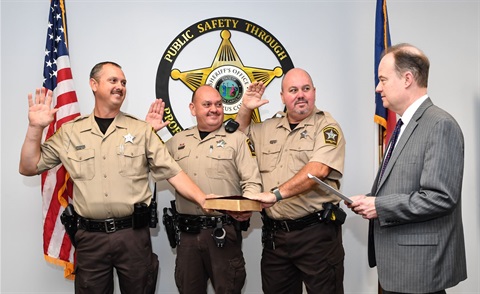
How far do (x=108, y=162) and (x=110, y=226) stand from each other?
1.24ft

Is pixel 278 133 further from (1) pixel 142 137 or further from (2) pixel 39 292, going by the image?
(2) pixel 39 292

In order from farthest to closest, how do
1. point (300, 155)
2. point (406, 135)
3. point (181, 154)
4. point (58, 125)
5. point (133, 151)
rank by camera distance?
point (58, 125) < point (181, 154) < point (300, 155) < point (133, 151) < point (406, 135)

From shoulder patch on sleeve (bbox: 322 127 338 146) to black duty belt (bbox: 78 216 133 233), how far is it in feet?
4.23

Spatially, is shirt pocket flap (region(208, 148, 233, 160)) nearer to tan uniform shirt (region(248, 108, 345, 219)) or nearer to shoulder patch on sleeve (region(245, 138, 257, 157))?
shoulder patch on sleeve (region(245, 138, 257, 157))

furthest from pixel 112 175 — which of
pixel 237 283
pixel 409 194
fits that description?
pixel 409 194

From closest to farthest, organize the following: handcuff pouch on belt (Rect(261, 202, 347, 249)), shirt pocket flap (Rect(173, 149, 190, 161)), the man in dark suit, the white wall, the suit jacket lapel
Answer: the man in dark suit, the suit jacket lapel, handcuff pouch on belt (Rect(261, 202, 347, 249)), shirt pocket flap (Rect(173, 149, 190, 161)), the white wall

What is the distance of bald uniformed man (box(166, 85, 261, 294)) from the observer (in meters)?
2.79

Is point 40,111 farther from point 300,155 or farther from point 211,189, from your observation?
point 300,155

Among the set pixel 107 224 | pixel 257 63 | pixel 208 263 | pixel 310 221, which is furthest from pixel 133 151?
pixel 257 63

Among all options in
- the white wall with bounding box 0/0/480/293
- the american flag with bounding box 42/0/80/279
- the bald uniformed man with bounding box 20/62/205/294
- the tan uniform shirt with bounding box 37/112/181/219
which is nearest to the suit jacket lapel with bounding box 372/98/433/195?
the bald uniformed man with bounding box 20/62/205/294

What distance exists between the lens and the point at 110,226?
8.64ft

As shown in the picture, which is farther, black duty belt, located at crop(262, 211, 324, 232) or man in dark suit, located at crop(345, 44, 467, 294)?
black duty belt, located at crop(262, 211, 324, 232)

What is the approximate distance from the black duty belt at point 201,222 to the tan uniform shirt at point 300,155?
0.92 feet

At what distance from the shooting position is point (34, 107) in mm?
2643
